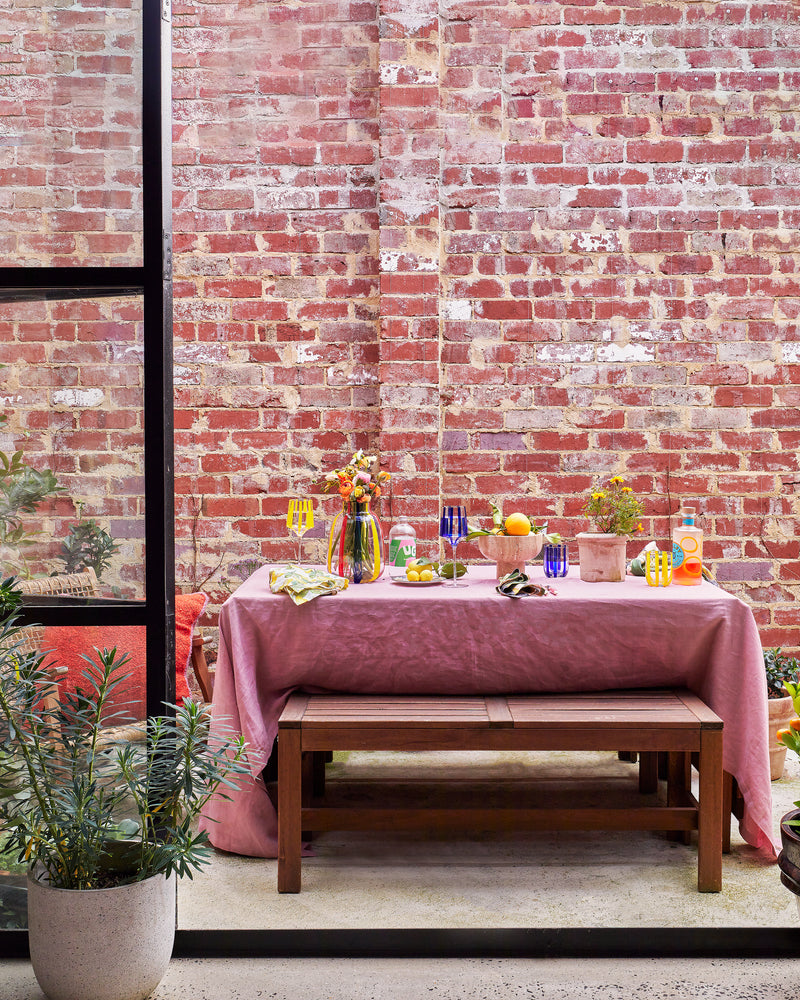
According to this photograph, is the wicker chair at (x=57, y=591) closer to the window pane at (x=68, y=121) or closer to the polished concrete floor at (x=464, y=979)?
the polished concrete floor at (x=464, y=979)

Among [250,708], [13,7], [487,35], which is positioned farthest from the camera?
[487,35]

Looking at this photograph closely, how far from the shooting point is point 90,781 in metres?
1.88

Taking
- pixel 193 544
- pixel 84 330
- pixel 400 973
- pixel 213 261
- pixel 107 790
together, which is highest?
pixel 213 261

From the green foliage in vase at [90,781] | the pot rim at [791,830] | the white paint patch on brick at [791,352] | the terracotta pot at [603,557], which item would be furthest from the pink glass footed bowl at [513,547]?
the white paint patch on brick at [791,352]

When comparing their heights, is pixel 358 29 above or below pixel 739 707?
above

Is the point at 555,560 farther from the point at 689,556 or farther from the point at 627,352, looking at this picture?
the point at 627,352

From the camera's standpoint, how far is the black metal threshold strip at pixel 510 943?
84.8 inches

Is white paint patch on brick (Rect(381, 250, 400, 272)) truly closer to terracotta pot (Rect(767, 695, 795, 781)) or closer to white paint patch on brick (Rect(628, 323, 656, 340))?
white paint patch on brick (Rect(628, 323, 656, 340))

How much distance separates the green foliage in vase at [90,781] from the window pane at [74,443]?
19 centimetres

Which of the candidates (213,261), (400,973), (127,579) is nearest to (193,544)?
(213,261)

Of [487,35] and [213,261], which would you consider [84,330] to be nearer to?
[213,261]

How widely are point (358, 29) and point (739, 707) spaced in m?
2.85

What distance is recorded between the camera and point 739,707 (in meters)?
2.61

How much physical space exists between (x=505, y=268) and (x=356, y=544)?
1.47m
